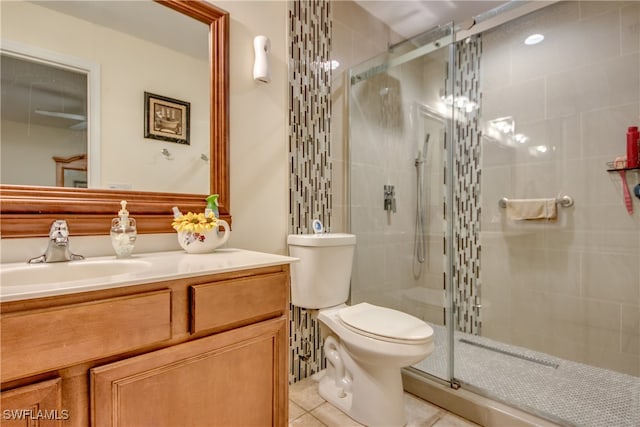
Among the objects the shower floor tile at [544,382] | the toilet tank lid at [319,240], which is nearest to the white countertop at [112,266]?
the toilet tank lid at [319,240]

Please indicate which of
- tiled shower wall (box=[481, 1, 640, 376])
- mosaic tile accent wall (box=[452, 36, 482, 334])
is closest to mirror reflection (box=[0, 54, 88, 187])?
mosaic tile accent wall (box=[452, 36, 482, 334])

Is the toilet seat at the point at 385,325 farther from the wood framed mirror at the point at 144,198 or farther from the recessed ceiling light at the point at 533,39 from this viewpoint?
the recessed ceiling light at the point at 533,39

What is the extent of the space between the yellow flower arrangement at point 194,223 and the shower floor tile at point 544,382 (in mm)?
1340

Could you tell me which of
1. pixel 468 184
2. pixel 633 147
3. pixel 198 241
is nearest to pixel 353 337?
pixel 198 241

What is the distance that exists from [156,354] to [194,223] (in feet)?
1.71

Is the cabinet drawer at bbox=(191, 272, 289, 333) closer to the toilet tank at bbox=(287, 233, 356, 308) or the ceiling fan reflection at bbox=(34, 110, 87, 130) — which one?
the toilet tank at bbox=(287, 233, 356, 308)

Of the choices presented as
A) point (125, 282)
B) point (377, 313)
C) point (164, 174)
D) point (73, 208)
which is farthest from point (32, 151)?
point (377, 313)

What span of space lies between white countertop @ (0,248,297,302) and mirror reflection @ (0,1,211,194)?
11.9 inches

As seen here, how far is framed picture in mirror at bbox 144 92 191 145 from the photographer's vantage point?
1287mm

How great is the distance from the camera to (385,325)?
1377 millimetres

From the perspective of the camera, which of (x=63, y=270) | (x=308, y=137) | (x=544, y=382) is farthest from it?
(x=308, y=137)

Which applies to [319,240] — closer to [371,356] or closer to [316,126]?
[371,356]

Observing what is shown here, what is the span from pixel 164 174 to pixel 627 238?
2460 mm

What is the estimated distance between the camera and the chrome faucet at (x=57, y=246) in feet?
3.21
